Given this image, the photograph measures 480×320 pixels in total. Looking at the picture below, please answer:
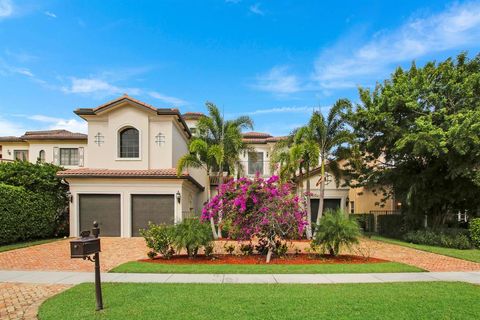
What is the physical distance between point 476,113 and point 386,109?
402 centimetres

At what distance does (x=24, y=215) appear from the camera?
1614 cm

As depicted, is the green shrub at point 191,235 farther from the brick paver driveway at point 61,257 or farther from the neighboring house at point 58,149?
the neighboring house at point 58,149

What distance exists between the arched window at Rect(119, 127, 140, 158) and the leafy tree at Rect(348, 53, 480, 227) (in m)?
Result: 12.6

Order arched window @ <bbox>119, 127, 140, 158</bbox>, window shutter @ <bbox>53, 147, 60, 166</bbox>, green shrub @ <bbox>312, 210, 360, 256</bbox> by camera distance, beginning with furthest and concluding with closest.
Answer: window shutter @ <bbox>53, 147, 60, 166</bbox> → arched window @ <bbox>119, 127, 140, 158</bbox> → green shrub @ <bbox>312, 210, 360, 256</bbox>

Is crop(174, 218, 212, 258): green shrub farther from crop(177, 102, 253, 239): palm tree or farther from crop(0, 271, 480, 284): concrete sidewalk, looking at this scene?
crop(177, 102, 253, 239): palm tree

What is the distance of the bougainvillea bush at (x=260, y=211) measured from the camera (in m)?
11.0

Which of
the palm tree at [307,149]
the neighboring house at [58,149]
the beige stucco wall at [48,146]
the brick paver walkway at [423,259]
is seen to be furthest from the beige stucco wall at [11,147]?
the brick paver walkway at [423,259]

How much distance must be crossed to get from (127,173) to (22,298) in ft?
39.1

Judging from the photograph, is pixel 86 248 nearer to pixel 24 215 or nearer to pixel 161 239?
pixel 161 239

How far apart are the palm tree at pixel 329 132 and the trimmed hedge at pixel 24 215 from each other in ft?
48.7

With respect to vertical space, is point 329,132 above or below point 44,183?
→ above

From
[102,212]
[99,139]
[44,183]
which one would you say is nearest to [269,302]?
[102,212]

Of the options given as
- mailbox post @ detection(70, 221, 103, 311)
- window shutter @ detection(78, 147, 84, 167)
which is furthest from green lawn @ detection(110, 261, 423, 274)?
window shutter @ detection(78, 147, 84, 167)

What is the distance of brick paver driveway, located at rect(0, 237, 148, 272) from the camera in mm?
10102
